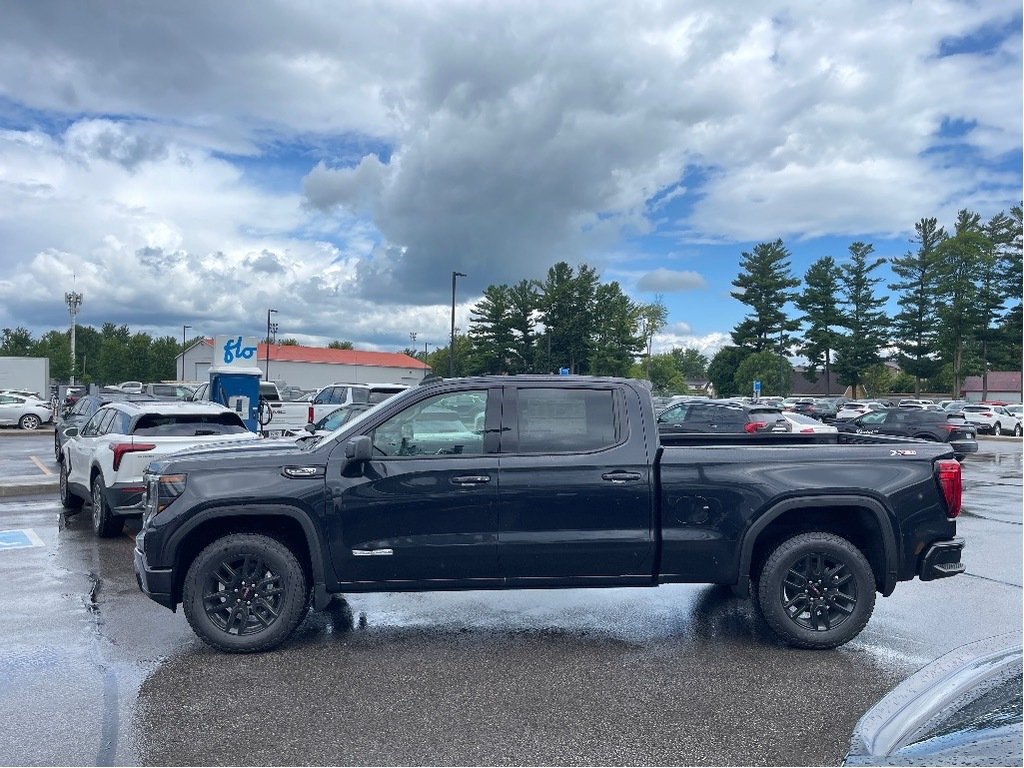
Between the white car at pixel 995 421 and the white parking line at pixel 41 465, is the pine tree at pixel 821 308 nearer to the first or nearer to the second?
the white car at pixel 995 421

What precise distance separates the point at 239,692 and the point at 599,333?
7607 centimetres

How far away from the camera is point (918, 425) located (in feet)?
93.5

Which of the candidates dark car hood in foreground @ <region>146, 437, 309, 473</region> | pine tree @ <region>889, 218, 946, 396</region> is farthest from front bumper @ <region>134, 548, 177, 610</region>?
pine tree @ <region>889, 218, 946, 396</region>

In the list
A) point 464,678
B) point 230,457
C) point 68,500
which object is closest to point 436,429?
point 230,457

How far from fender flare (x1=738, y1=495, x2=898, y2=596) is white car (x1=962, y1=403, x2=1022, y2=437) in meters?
43.1

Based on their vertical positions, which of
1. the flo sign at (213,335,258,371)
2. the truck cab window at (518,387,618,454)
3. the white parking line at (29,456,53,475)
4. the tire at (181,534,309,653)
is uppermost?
the flo sign at (213,335,258,371)

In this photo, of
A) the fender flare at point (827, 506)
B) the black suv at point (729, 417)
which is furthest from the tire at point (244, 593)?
the black suv at point (729, 417)

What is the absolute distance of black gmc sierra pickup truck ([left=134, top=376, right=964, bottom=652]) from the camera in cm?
549

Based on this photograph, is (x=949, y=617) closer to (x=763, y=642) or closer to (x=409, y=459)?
(x=763, y=642)

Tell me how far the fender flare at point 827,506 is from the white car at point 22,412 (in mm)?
33530

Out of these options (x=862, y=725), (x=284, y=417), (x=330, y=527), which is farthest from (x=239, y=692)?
(x=284, y=417)

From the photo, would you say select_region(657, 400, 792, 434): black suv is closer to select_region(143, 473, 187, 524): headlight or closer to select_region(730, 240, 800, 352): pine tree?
select_region(143, 473, 187, 524): headlight

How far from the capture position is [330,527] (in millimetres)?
5480

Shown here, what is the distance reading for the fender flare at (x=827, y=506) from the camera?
5574mm
